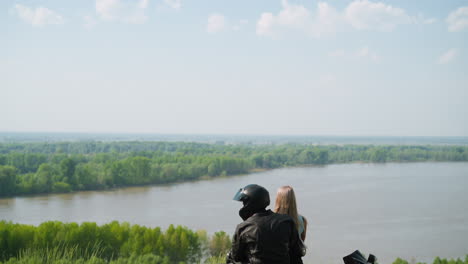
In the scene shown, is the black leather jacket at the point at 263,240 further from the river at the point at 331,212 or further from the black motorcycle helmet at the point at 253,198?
the river at the point at 331,212

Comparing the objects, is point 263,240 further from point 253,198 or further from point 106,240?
point 106,240

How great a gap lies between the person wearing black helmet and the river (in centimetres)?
938

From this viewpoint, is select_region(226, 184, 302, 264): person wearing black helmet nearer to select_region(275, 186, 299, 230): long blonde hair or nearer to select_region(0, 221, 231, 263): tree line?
select_region(275, 186, 299, 230): long blonde hair

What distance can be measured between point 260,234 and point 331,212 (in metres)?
16.4

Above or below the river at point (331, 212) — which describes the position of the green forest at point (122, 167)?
above

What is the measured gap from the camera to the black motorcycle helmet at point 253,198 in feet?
5.65

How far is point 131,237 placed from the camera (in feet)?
30.0

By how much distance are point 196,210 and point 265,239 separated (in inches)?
656

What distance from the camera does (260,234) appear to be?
168cm

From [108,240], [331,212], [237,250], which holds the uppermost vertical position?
[237,250]

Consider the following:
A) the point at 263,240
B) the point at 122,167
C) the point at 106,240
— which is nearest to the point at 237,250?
the point at 263,240

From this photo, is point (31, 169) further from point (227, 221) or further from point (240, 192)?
point (240, 192)

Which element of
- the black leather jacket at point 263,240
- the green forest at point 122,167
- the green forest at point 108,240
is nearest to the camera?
the black leather jacket at point 263,240

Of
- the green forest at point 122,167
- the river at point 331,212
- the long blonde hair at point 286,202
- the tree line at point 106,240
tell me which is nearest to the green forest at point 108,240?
the tree line at point 106,240
